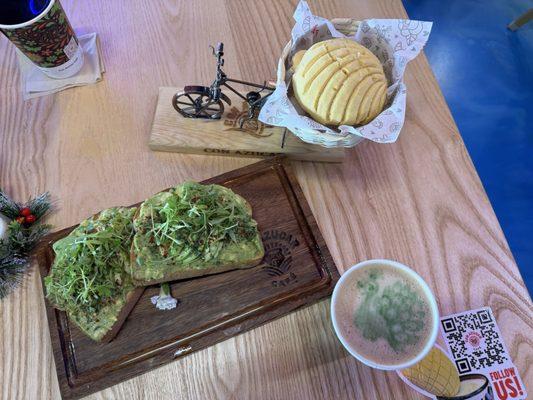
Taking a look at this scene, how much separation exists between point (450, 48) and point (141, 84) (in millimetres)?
1321

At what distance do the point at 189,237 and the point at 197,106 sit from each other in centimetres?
29

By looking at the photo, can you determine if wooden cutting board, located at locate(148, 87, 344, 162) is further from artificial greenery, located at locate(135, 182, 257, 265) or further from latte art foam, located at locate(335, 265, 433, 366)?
latte art foam, located at locate(335, 265, 433, 366)

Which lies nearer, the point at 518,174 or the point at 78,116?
the point at 78,116

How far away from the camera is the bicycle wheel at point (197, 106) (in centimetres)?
80

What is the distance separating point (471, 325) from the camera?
72cm

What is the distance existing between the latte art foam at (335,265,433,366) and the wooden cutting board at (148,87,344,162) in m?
0.29

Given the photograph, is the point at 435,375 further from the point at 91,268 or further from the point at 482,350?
Answer: the point at 91,268

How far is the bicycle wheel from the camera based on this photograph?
801mm

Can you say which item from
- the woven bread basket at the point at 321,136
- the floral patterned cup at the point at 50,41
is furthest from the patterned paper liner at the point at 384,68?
the floral patterned cup at the point at 50,41

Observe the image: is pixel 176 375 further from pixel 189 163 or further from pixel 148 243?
pixel 189 163

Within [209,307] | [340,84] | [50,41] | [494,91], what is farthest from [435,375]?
[494,91]

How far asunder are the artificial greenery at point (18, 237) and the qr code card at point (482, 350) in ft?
2.57

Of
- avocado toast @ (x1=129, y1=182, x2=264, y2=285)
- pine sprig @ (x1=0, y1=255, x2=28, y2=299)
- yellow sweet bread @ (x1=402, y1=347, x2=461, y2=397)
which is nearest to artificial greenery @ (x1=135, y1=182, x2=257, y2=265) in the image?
avocado toast @ (x1=129, y1=182, x2=264, y2=285)

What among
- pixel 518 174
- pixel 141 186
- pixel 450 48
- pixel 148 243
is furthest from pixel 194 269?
pixel 450 48
